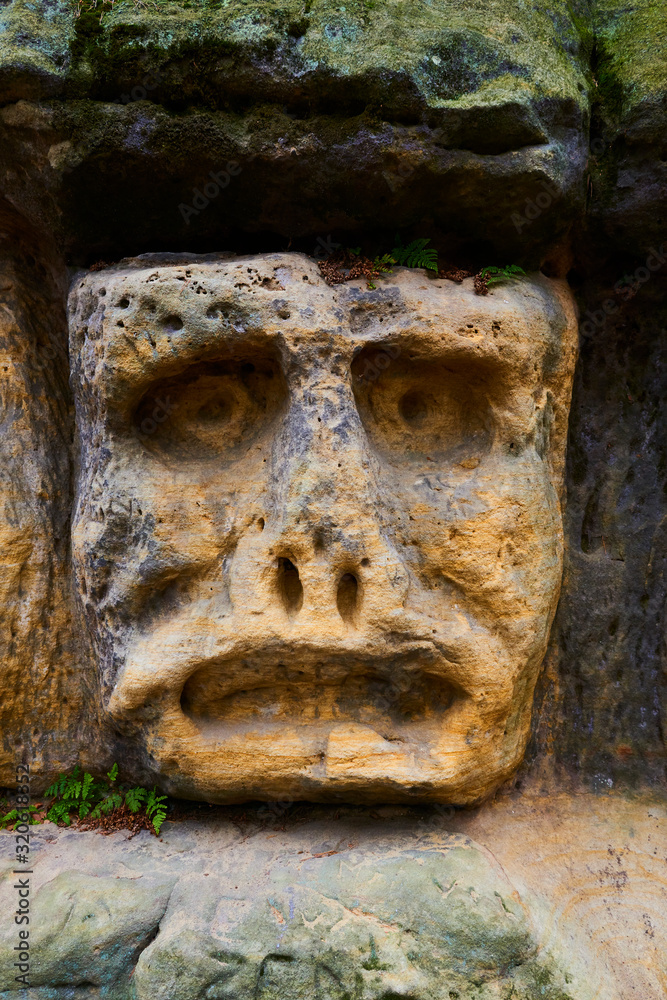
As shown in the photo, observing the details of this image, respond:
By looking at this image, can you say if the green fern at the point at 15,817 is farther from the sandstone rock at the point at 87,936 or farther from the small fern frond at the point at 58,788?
the sandstone rock at the point at 87,936

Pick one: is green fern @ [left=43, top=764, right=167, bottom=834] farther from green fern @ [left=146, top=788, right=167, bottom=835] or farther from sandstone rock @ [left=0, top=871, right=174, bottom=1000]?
sandstone rock @ [left=0, top=871, right=174, bottom=1000]

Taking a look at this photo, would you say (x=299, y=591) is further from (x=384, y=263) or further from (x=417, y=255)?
(x=417, y=255)

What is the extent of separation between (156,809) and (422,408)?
2717 mm

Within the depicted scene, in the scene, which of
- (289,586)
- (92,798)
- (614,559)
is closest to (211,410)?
(289,586)

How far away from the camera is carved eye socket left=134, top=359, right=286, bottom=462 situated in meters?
3.73

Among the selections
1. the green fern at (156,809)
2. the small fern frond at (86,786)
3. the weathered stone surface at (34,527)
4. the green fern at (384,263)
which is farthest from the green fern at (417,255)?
the small fern frond at (86,786)

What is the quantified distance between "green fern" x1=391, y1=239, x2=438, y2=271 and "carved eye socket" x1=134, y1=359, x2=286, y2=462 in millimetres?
907

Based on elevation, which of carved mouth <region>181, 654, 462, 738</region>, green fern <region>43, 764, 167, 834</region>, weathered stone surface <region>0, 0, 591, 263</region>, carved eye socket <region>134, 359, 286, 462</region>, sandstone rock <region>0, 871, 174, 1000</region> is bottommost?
sandstone rock <region>0, 871, 174, 1000</region>

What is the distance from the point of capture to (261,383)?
3791mm

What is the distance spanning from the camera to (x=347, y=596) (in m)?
3.54

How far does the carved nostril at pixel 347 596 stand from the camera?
349 cm

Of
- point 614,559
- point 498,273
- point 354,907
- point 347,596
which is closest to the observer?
point 354,907

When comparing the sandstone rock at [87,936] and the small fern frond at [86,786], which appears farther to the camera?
the small fern frond at [86,786]

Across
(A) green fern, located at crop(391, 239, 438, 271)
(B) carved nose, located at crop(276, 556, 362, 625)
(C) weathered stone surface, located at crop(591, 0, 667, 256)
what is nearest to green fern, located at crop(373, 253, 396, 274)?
(A) green fern, located at crop(391, 239, 438, 271)
